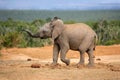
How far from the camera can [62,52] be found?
64.1 ft

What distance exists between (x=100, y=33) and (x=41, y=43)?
48.9ft

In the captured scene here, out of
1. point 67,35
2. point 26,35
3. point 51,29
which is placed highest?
point 51,29

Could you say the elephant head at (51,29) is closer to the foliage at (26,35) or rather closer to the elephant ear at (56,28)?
the elephant ear at (56,28)

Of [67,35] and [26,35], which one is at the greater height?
[67,35]

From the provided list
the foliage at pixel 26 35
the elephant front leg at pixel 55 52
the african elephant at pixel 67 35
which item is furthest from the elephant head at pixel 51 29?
the foliage at pixel 26 35

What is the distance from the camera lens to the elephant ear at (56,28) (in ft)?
64.0

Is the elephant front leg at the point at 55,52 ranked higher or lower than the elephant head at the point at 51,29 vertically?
lower

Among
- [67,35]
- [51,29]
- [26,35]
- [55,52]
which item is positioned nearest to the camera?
[67,35]

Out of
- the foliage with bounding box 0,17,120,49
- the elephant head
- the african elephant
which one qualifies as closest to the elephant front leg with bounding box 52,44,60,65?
the african elephant

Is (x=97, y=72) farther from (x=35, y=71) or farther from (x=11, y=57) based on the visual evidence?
(x=11, y=57)

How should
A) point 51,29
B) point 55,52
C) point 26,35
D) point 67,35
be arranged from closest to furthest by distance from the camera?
point 67,35 < point 51,29 < point 55,52 < point 26,35

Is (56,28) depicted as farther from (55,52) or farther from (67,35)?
(55,52)

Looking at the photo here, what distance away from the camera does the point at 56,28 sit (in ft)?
64.3

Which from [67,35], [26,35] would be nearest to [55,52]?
[67,35]
